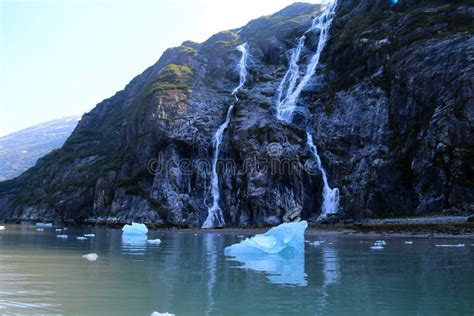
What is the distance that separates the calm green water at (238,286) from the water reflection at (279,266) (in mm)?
41

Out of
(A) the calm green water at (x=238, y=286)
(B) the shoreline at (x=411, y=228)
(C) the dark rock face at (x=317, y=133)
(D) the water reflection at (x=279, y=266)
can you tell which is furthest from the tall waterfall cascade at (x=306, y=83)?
(A) the calm green water at (x=238, y=286)

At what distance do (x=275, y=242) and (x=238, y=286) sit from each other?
42.8ft

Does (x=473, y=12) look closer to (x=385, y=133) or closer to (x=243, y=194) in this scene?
(x=385, y=133)

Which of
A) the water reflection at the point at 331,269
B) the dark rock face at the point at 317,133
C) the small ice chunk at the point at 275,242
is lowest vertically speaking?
the water reflection at the point at 331,269

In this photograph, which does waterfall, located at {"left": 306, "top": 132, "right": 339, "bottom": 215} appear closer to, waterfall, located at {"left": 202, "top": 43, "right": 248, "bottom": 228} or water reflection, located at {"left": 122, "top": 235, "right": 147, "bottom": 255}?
waterfall, located at {"left": 202, "top": 43, "right": 248, "bottom": 228}

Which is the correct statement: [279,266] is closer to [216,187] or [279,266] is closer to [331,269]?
[331,269]

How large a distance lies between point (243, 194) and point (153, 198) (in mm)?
19412

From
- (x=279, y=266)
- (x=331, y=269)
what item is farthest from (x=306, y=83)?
(x=331, y=269)

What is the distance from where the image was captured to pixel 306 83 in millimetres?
97125

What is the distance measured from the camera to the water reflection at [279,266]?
1772cm

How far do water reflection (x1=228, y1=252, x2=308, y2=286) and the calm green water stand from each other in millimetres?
41

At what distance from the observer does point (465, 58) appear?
214 ft

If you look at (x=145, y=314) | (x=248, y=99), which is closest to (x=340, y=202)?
(x=248, y=99)

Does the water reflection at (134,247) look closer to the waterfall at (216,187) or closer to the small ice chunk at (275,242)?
the small ice chunk at (275,242)
